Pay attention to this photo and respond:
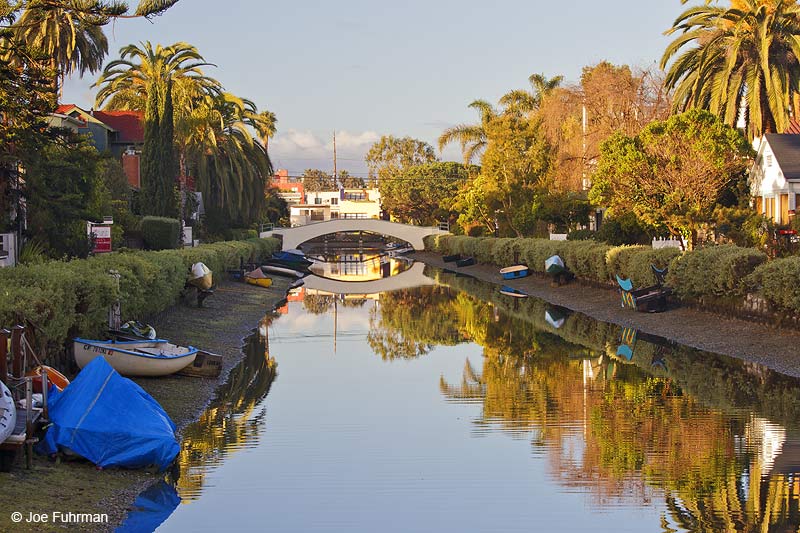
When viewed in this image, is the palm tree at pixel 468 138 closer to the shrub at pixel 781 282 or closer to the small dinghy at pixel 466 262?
the small dinghy at pixel 466 262

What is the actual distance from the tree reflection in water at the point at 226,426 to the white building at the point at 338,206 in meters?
132

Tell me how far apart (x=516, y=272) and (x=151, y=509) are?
5095 cm

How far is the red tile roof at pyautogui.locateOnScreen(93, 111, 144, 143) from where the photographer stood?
68875mm

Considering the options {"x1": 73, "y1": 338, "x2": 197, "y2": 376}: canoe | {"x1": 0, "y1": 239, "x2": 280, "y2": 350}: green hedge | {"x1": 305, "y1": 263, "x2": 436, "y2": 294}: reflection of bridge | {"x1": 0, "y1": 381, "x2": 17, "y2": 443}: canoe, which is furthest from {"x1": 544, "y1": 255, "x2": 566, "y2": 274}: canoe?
{"x1": 0, "y1": 381, "x2": 17, "y2": 443}: canoe

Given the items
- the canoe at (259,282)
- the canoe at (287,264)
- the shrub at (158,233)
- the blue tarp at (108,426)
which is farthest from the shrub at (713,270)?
the canoe at (287,264)

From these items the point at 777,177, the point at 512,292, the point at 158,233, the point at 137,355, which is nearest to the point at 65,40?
the point at 158,233

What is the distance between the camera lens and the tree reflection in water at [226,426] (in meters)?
15.7

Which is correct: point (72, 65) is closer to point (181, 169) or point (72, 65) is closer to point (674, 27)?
point (181, 169)

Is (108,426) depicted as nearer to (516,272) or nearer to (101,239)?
(101,239)

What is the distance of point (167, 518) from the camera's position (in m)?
13.2

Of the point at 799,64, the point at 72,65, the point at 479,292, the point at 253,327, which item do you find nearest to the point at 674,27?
the point at 799,64

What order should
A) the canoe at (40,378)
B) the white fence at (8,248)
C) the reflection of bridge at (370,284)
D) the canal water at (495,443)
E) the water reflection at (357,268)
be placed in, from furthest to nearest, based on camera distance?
1. the water reflection at (357,268)
2. the reflection of bridge at (370,284)
3. the white fence at (8,248)
4. the canoe at (40,378)
5. the canal water at (495,443)

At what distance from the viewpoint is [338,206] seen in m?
172

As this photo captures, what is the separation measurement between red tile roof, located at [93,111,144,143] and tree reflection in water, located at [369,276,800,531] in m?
37.2
